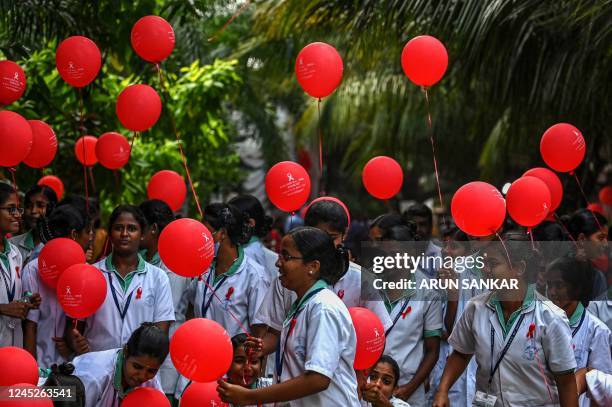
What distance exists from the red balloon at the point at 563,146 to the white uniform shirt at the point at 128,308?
2.74m

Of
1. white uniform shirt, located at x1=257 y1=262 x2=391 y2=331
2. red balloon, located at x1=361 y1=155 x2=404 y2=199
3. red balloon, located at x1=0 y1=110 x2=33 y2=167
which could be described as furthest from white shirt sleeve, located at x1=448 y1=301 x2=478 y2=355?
red balloon, located at x1=0 y1=110 x2=33 y2=167

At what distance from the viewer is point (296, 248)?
13.6ft

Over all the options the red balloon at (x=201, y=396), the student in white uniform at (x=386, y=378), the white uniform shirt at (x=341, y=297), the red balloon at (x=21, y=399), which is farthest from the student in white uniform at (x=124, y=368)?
the student in white uniform at (x=386, y=378)

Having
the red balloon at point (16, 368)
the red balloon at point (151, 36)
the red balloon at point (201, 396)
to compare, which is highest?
the red balloon at point (151, 36)

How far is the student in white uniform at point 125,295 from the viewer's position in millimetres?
5352

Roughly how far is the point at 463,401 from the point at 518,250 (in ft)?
4.66

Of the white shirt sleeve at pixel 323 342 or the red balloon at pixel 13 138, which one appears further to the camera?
the red balloon at pixel 13 138

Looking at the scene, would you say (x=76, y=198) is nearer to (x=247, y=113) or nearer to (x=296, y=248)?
(x=296, y=248)

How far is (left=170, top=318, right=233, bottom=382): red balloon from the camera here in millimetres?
4113

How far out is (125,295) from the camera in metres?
5.43

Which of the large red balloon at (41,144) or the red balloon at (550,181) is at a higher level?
the large red balloon at (41,144)

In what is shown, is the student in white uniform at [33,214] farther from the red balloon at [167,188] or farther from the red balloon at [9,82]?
the red balloon at [167,188]

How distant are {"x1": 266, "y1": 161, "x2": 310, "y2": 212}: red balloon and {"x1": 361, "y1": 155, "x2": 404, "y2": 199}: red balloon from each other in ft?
3.55

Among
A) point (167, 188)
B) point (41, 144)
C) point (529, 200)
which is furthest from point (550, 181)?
point (41, 144)
